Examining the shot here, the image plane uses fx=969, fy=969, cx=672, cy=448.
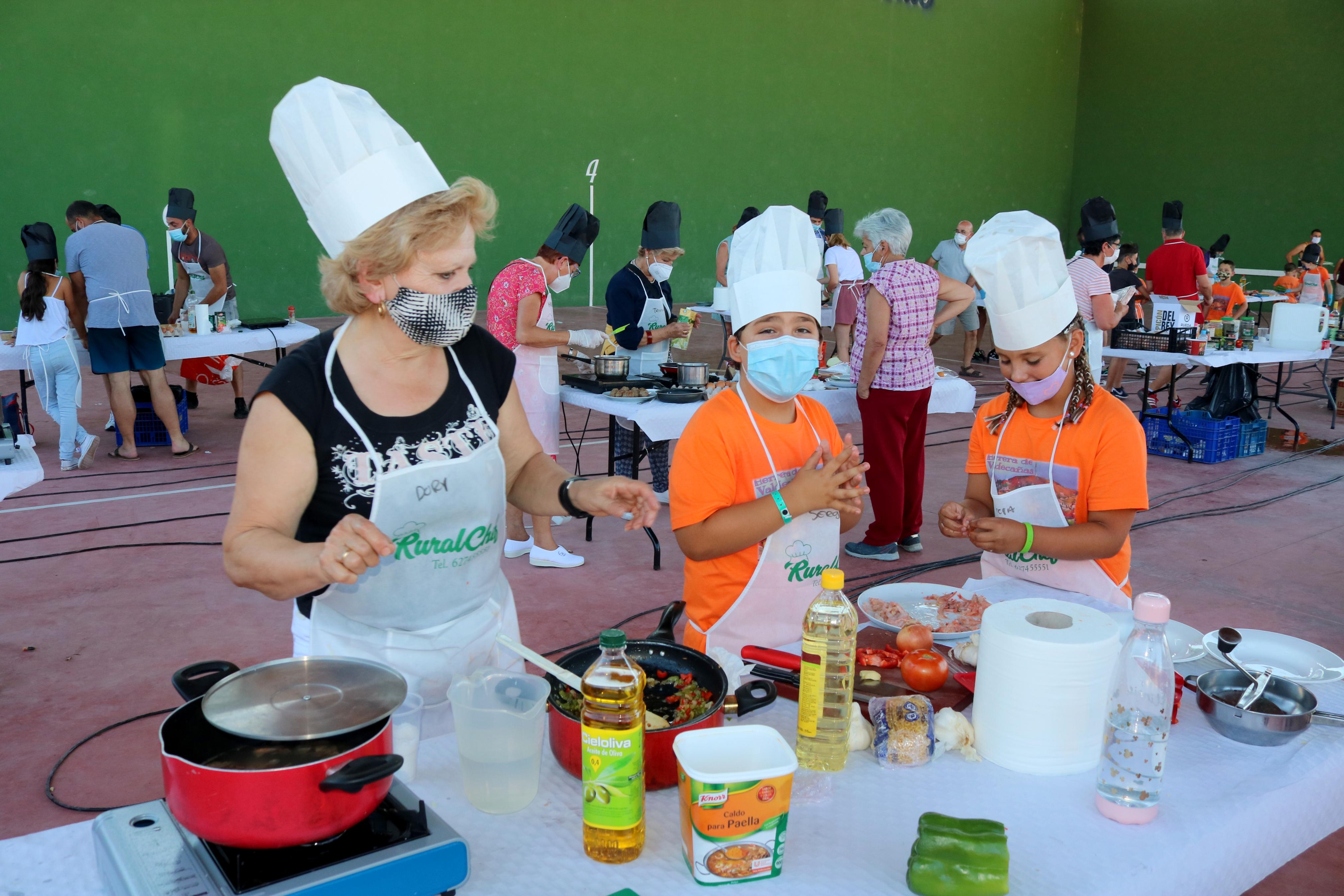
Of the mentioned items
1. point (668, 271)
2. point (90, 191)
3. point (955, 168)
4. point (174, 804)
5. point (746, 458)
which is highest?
point (955, 168)

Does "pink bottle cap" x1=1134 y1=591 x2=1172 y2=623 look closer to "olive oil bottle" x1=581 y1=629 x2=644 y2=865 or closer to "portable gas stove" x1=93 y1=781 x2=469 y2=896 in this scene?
"olive oil bottle" x1=581 y1=629 x2=644 y2=865

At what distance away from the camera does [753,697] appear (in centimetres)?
146

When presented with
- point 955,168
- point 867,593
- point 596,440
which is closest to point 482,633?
point 867,593

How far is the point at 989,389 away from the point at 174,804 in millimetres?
9449

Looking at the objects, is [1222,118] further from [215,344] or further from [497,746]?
[497,746]

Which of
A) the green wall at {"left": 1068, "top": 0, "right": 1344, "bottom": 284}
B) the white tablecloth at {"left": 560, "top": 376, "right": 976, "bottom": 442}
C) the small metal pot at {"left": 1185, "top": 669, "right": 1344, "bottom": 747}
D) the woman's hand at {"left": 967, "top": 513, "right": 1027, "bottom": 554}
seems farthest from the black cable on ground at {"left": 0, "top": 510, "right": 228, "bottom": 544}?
the green wall at {"left": 1068, "top": 0, "right": 1344, "bottom": 284}

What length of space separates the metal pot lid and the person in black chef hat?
408cm

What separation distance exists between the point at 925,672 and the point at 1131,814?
15.3 inches

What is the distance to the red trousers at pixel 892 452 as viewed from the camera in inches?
187

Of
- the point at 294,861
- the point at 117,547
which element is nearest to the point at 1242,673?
the point at 294,861

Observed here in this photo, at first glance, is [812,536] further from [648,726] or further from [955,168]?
[955,168]

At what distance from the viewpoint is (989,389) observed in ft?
31.7

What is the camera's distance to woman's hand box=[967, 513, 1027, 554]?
2027mm

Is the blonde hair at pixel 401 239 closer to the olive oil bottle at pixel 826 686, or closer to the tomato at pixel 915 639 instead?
the olive oil bottle at pixel 826 686
